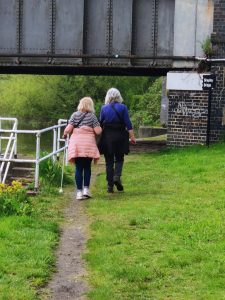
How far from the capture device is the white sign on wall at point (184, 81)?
18.2 metres

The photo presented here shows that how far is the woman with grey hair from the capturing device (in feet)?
35.6

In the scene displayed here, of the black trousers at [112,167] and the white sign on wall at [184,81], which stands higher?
the white sign on wall at [184,81]

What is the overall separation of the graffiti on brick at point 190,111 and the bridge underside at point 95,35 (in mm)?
1287

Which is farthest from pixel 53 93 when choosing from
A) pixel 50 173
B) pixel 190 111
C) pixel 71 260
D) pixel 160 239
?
pixel 71 260

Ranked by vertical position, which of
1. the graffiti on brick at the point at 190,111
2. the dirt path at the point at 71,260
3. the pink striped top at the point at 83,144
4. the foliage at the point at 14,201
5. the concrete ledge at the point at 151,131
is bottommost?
the concrete ledge at the point at 151,131

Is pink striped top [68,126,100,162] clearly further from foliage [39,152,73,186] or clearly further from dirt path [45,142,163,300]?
foliage [39,152,73,186]

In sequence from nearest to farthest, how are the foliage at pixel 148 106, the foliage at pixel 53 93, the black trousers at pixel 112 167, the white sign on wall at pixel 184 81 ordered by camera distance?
the black trousers at pixel 112 167, the white sign on wall at pixel 184 81, the foliage at pixel 148 106, the foliage at pixel 53 93

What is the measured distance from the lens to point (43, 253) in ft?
22.4

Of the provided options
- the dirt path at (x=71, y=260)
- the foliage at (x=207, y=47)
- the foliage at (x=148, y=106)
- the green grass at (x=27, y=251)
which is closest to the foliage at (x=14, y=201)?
the green grass at (x=27, y=251)

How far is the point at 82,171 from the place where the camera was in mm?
10586

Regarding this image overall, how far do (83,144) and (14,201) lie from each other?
6.29 feet

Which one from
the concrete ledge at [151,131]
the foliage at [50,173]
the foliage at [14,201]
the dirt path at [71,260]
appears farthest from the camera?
the concrete ledge at [151,131]

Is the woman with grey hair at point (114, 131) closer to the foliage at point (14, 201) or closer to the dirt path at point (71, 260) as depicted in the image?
the dirt path at point (71, 260)

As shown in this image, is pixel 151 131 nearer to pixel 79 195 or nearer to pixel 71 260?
pixel 79 195
